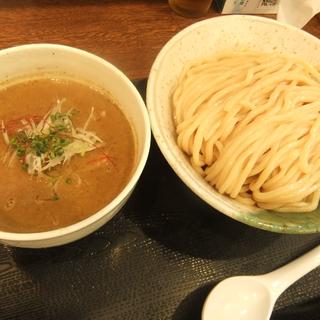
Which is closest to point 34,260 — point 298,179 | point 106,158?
point 106,158

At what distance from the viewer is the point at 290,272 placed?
4.14 feet

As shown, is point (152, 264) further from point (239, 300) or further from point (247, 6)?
point (247, 6)

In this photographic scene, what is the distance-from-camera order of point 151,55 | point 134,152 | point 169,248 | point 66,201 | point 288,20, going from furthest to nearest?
point 288,20 → point 151,55 → point 169,248 → point 134,152 → point 66,201

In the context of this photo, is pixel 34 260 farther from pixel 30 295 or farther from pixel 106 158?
pixel 106 158

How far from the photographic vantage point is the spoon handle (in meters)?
1.24

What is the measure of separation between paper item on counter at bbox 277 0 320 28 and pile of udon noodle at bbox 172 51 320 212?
2.24 ft

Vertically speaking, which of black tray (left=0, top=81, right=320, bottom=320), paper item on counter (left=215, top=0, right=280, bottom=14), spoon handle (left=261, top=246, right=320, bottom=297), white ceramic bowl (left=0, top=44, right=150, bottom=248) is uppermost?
paper item on counter (left=215, top=0, right=280, bottom=14)

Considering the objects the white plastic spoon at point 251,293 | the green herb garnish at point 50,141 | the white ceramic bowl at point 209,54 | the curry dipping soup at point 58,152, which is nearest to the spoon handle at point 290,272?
the white plastic spoon at point 251,293

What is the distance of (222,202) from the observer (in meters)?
1.15

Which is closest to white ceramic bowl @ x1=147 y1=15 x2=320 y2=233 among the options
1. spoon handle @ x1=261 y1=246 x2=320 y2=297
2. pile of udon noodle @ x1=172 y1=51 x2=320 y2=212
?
pile of udon noodle @ x1=172 y1=51 x2=320 y2=212

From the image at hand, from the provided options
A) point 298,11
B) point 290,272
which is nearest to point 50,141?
point 290,272

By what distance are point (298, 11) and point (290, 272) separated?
4.79ft

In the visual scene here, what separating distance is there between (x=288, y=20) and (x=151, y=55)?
836 millimetres

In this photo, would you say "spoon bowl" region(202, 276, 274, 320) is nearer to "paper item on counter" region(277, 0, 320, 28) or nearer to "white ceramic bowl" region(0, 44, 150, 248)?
"white ceramic bowl" region(0, 44, 150, 248)
